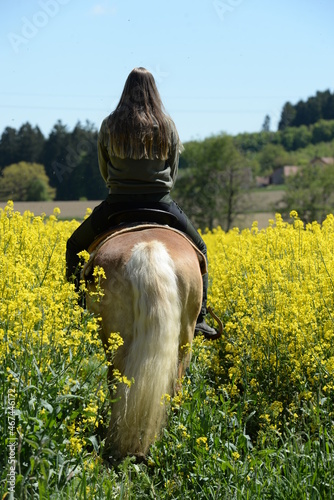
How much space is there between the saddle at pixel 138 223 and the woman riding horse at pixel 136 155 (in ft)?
0.14

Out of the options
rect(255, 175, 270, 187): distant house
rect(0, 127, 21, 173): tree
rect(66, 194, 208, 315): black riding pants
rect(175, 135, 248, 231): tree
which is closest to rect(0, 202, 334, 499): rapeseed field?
rect(66, 194, 208, 315): black riding pants

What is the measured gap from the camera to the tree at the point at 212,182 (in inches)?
2238

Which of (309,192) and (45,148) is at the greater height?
(45,148)

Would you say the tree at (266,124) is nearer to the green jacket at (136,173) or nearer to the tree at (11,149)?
the tree at (11,149)

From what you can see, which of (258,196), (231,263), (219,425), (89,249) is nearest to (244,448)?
(219,425)

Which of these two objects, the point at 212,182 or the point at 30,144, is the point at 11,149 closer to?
the point at 30,144

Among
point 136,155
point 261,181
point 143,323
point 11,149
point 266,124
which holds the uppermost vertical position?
point 136,155

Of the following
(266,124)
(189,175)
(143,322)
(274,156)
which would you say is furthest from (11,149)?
(143,322)

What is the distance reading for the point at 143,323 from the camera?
3.85 m

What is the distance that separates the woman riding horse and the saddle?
0.14 ft

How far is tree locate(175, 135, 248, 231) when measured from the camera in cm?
5684

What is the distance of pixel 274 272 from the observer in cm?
550

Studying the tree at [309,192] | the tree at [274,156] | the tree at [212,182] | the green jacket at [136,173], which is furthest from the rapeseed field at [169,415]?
the tree at [274,156]

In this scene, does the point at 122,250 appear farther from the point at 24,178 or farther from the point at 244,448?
the point at 24,178
